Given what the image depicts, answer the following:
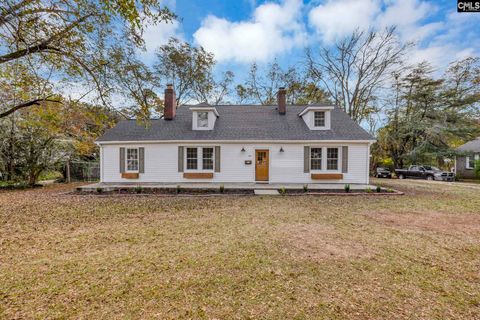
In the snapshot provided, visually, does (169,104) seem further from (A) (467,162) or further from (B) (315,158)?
(A) (467,162)

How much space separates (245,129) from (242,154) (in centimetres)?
170

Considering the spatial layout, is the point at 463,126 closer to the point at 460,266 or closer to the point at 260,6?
the point at 260,6

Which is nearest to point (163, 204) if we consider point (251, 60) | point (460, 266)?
point (460, 266)

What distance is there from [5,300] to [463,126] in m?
29.2

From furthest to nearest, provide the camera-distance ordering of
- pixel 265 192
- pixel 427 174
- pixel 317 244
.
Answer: pixel 427 174, pixel 265 192, pixel 317 244

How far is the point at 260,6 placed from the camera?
1138cm

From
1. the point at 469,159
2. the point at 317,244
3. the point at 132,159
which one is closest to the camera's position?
the point at 317,244

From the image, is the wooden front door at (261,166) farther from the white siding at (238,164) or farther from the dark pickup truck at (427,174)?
the dark pickup truck at (427,174)

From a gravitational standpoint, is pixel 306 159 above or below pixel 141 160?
above

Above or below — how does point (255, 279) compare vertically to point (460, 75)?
below

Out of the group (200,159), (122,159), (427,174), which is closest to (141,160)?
(122,159)

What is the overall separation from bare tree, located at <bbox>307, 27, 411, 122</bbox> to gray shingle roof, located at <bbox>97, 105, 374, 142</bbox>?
11.5 meters

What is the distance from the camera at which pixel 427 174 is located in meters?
18.8

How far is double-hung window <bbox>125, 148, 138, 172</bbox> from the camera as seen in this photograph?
12.4 metres
